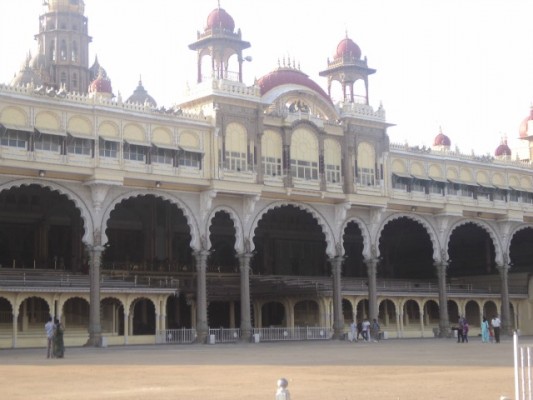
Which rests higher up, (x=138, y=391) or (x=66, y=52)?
(x=66, y=52)

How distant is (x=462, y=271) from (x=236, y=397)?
50795 mm

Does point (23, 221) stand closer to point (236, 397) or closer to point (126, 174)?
point (126, 174)

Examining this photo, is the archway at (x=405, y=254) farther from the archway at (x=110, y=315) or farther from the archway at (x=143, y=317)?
the archway at (x=110, y=315)

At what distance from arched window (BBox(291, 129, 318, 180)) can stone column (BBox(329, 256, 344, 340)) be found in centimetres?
482

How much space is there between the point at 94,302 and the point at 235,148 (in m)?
10.3

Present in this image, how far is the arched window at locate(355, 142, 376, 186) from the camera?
47.2 metres

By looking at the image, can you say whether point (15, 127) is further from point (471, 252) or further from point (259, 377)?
point (471, 252)

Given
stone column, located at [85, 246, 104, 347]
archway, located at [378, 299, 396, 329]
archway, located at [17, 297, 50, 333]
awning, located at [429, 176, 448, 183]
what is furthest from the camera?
archway, located at [378, 299, 396, 329]

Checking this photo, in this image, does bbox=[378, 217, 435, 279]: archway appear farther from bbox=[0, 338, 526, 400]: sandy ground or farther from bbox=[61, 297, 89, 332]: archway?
bbox=[0, 338, 526, 400]: sandy ground

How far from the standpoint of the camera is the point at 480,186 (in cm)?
5309

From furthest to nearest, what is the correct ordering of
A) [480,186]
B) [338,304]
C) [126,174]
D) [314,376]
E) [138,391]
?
[480,186] → [338,304] → [126,174] → [314,376] → [138,391]

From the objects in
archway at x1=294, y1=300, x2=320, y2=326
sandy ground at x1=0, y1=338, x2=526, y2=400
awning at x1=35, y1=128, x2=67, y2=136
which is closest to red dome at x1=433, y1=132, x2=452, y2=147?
archway at x1=294, y1=300, x2=320, y2=326

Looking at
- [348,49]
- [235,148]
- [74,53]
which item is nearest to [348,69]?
[348,49]

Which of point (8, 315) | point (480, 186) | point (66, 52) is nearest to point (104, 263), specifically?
point (8, 315)
